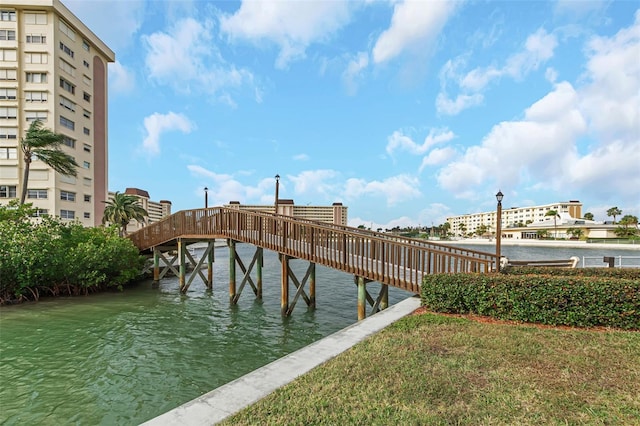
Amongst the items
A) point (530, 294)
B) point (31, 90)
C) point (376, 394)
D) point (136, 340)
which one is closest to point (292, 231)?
point (136, 340)

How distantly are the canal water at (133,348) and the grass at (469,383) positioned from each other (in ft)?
12.0

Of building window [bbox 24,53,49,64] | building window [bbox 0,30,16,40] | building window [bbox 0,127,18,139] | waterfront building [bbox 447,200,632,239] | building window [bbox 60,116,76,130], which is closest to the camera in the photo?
building window [bbox 0,127,18,139]

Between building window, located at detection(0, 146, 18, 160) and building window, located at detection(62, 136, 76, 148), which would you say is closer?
building window, located at detection(0, 146, 18, 160)

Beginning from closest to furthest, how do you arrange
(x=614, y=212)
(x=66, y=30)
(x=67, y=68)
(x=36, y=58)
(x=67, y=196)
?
(x=36, y=58) → (x=67, y=196) → (x=67, y=68) → (x=66, y=30) → (x=614, y=212)

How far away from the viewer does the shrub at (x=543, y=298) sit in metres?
6.69

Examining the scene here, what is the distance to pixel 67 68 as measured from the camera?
33219 millimetres

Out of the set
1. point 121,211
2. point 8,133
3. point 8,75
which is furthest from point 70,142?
point 121,211

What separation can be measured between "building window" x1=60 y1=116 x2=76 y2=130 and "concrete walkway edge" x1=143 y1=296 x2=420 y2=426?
3996 cm

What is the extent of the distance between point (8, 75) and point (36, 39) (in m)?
4.67

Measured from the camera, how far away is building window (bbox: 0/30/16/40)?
101ft

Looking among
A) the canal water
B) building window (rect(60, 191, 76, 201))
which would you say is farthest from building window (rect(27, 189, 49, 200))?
the canal water

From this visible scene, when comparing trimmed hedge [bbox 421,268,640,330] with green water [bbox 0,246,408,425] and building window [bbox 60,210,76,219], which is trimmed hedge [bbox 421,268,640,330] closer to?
green water [bbox 0,246,408,425]

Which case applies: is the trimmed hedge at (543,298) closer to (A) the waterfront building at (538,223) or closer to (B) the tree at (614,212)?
(A) the waterfront building at (538,223)

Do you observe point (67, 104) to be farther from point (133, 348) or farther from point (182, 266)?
point (133, 348)
